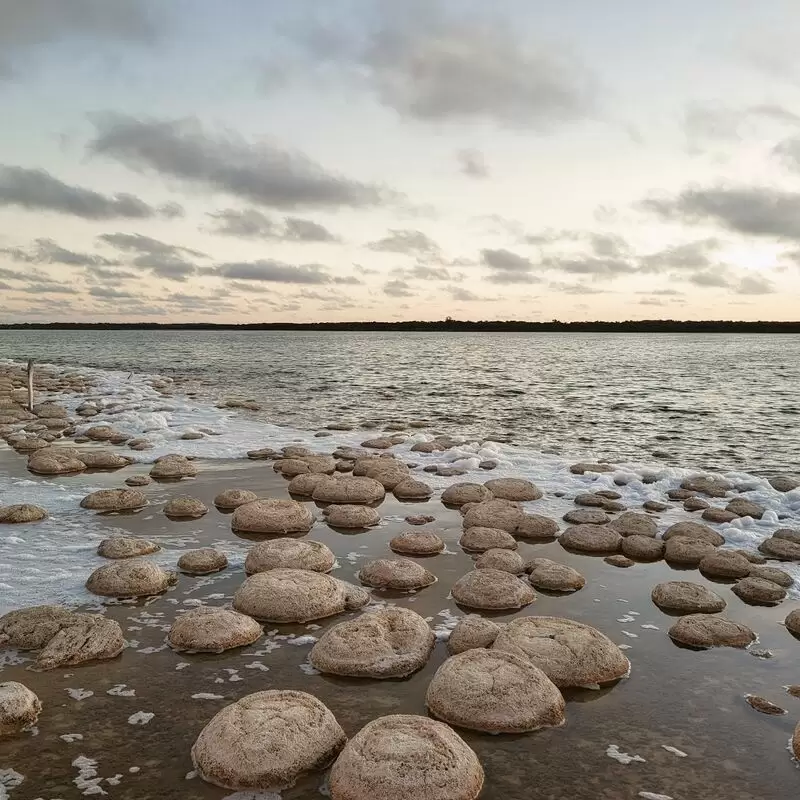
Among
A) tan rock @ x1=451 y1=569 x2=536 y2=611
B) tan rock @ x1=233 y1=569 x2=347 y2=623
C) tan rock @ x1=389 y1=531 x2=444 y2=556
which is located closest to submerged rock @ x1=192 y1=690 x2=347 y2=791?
tan rock @ x1=233 y1=569 x2=347 y2=623

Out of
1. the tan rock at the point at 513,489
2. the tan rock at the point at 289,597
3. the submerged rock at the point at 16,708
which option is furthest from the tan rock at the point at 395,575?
the tan rock at the point at 513,489

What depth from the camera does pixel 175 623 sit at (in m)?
5.89

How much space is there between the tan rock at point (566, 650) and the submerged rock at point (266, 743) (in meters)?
1.83

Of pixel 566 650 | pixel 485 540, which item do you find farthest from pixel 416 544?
pixel 566 650

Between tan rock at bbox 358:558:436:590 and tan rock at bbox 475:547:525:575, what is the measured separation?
669mm

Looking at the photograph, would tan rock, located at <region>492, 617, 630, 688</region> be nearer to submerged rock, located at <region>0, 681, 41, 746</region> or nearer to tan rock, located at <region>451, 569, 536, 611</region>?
tan rock, located at <region>451, 569, 536, 611</region>

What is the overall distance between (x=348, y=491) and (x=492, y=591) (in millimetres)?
4597

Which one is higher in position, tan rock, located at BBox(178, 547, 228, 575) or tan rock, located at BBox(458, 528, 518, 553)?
tan rock, located at BBox(458, 528, 518, 553)

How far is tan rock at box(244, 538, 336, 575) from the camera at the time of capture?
24.4 ft

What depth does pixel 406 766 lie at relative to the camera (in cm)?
390

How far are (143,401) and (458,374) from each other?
1212 inches

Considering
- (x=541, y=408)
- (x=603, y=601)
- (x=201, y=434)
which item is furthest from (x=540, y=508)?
(x=541, y=408)

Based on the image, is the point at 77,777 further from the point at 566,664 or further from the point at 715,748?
the point at 715,748

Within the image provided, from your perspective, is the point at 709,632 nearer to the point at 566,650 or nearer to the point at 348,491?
the point at 566,650
